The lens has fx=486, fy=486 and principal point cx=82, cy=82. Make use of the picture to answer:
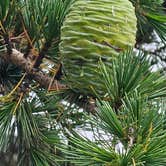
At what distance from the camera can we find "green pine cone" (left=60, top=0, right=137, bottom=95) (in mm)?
453

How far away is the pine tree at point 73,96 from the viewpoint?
0.39m

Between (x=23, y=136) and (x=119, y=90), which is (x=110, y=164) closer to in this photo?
(x=119, y=90)

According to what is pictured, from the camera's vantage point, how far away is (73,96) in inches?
19.3

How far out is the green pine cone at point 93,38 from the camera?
45 centimetres

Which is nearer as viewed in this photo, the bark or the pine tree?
the pine tree

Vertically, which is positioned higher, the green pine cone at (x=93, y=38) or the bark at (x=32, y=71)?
the green pine cone at (x=93, y=38)

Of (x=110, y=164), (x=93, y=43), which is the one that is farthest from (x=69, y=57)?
(x=110, y=164)

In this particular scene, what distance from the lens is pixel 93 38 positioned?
45 centimetres

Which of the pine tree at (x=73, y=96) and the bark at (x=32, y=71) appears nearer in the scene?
the pine tree at (x=73, y=96)

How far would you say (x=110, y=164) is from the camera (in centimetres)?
37

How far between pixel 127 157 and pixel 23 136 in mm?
228

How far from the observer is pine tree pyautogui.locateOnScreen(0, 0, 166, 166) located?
391mm

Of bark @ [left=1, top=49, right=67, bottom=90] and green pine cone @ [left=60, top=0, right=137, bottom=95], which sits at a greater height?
green pine cone @ [left=60, top=0, right=137, bottom=95]

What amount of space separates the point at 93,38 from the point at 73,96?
0.07 m
